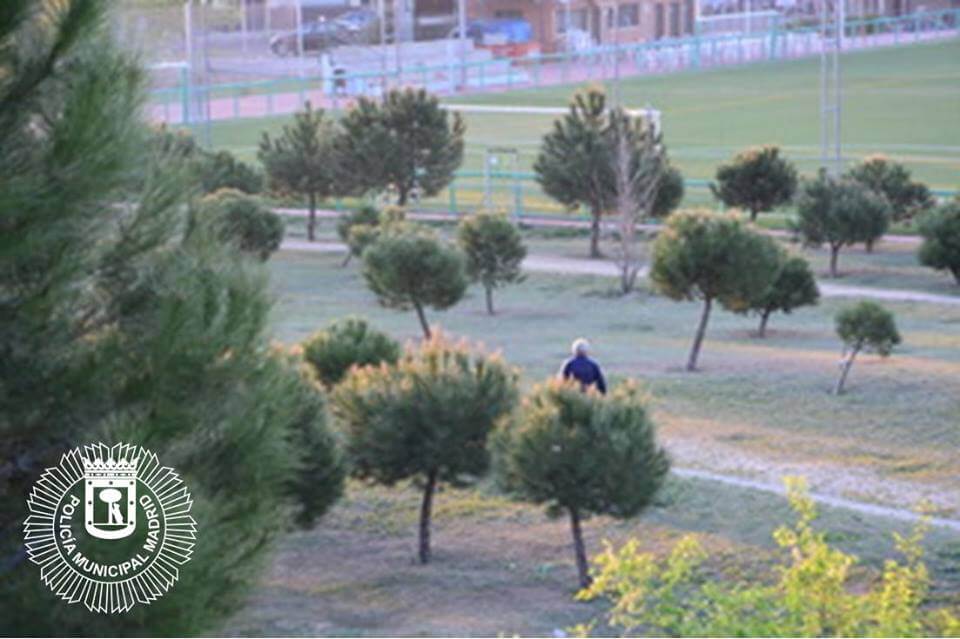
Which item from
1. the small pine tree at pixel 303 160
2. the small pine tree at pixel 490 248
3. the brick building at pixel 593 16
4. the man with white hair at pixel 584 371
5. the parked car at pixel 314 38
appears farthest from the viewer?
the brick building at pixel 593 16

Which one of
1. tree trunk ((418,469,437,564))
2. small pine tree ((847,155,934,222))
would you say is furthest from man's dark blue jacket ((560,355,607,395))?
small pine tree ((847,155,934,222))

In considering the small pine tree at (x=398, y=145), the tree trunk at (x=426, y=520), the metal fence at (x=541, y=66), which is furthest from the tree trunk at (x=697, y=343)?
the metal fence at (x=541, y=66)

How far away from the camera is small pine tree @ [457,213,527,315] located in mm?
→ 29406

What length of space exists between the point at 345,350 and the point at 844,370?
7351 millimetres

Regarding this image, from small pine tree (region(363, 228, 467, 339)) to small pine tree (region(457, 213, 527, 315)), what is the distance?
3.62 metres

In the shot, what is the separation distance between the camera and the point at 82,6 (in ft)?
24.4

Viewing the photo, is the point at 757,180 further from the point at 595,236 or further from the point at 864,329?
the point at 864,329

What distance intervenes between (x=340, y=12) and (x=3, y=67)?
6747 centimetres

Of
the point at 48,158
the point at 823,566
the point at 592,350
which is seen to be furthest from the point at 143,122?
the point at 592,350

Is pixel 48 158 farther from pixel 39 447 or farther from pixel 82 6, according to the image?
pixel 39 447

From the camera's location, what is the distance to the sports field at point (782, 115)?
49062 millimetres

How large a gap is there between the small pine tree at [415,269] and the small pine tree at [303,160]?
13443 mm

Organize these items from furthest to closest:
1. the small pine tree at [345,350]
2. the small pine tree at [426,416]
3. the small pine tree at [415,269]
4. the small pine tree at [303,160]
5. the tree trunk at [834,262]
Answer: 1. the small pine tree at [303,160]
2. the tree trunk at [834,262]
3. the small pine tree at [415,269]
4. the small pine tree at [345,350]
5. the small pine tree at [426,416]

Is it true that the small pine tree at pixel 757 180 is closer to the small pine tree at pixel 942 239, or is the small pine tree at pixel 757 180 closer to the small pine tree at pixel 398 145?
the small pine tree at pixel 942 239
